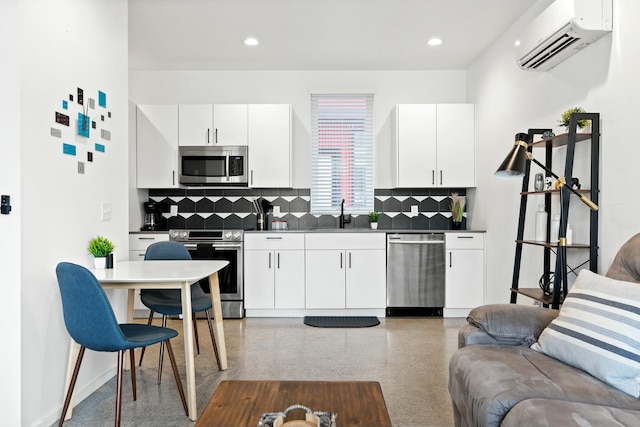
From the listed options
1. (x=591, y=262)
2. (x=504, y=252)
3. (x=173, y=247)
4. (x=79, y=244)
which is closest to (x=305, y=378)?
(x=173, y=247)

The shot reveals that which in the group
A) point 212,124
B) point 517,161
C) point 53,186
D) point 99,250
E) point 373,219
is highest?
point 212,124

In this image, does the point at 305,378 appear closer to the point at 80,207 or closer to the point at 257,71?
the point at 80,207

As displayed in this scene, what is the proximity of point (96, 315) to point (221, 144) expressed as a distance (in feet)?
9.99

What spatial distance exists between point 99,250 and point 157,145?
2.39 m

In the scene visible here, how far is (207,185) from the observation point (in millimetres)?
4957

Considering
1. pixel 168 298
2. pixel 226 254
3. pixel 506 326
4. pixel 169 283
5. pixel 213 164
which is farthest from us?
pixel 213 164

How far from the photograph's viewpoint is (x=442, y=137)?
4906 mm

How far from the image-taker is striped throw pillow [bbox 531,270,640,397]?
1639 mm

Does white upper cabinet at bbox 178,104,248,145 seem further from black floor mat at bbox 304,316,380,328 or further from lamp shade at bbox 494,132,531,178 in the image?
lamp shade at bbox 494,132,531,178

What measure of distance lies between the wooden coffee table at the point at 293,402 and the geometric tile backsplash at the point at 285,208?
3.55 metres

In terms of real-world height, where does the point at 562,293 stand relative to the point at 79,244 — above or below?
below

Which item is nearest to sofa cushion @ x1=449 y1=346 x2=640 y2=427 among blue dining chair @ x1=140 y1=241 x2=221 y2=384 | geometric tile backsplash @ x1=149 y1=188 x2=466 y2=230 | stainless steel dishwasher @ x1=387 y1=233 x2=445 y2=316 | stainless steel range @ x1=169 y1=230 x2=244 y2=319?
blue dining chair @ x1=140 y1=241 x2=221 y2=384

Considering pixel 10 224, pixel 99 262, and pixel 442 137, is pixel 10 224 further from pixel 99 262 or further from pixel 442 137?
pixel 442 137

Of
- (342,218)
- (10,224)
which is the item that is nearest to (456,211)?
(342,218)
